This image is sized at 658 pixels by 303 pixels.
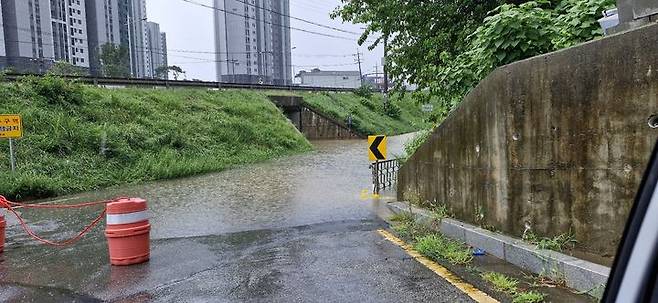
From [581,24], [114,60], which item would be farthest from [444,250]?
[114,60]

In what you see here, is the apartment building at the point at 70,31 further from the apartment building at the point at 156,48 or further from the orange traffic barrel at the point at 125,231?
the orange traffic barrel at the point at 125,231

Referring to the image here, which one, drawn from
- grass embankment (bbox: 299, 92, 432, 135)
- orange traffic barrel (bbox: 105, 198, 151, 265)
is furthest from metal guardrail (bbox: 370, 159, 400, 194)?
grass embankment (bbox: 299, 92, 432, 135)

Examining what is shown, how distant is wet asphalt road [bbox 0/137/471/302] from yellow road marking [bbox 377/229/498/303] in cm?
9

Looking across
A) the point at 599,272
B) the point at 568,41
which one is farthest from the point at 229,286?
the point at 568,41

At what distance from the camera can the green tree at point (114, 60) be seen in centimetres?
4884

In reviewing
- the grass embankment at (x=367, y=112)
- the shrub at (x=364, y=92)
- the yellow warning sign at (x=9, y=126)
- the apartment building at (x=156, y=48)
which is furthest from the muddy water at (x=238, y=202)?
the apartment building at (x=156, y=48)

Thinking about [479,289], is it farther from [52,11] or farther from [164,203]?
[52,11]

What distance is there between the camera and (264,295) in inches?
191

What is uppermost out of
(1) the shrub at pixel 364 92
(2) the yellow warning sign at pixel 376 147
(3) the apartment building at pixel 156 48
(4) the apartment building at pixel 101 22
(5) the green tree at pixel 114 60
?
(4) the apartment building at pixel 101 22

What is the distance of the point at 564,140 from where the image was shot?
481cm

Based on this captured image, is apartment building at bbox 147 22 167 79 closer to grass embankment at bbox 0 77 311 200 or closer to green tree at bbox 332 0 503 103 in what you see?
grass embankment at bbox 0 77 311 200

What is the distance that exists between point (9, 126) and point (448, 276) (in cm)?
1126

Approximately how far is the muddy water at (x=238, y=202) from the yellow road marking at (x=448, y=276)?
2.40m

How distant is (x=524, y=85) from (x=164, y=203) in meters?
8.17
